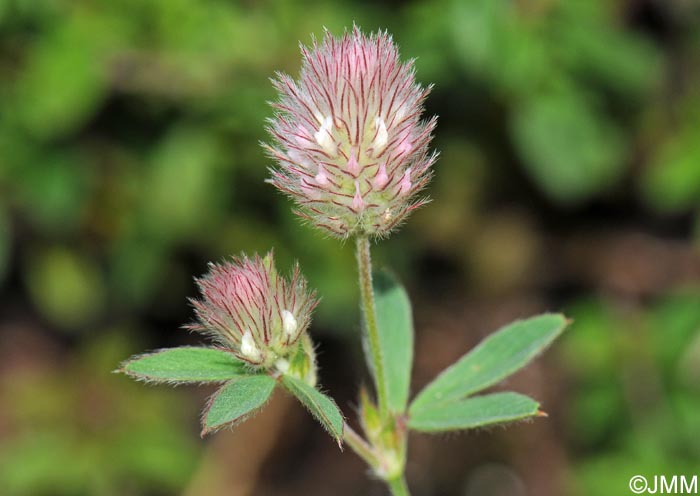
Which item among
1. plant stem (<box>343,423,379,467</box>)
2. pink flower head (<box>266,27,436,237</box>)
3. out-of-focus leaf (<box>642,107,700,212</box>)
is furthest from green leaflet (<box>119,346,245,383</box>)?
out-of-focus leaf (<box>642,107,700,212</box>)

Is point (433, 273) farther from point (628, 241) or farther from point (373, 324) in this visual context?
point (373, 324)

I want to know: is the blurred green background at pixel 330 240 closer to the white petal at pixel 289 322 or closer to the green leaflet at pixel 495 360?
the green leaflet at pixel 495 360

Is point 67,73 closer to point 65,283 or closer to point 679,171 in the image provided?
point 65,283

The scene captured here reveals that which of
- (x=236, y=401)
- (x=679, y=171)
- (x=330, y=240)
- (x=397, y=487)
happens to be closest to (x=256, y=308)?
(x=236, y=401)

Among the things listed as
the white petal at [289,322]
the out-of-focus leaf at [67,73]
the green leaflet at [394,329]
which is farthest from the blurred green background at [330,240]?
the white petal at [289,322]

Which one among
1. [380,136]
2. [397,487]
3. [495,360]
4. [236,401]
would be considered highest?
[380,136]

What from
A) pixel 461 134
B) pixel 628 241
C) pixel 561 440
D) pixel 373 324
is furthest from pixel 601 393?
pixel 373 324
